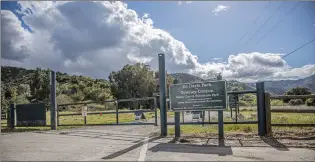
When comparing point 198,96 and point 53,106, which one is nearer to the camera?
point 198,96

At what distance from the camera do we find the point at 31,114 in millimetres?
14422

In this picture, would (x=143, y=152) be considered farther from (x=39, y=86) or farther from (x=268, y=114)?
(x=39, y=86)

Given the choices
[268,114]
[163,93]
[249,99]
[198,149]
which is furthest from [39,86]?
[198,149]

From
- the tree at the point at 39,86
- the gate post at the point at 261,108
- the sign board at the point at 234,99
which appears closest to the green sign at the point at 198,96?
the gate post at the point at 261,108

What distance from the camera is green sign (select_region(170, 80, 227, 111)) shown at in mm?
7840

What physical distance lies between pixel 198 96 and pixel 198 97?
0.10 ft

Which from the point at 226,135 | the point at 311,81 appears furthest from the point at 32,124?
the point at 311,81

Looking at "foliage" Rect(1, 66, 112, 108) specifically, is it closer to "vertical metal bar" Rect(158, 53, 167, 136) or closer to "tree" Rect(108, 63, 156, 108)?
"tree" Rect(108, 63, 156, 108)

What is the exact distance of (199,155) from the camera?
17.3ft

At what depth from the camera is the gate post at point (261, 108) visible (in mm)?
7809

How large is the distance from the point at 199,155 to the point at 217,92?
→ 9.83 ft

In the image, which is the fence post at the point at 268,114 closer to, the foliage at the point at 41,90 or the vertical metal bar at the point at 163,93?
the vertical metal bar at the point at 163,93

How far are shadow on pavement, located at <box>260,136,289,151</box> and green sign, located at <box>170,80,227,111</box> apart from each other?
4.62ft

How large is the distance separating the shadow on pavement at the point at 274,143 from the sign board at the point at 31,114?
36.6ft
